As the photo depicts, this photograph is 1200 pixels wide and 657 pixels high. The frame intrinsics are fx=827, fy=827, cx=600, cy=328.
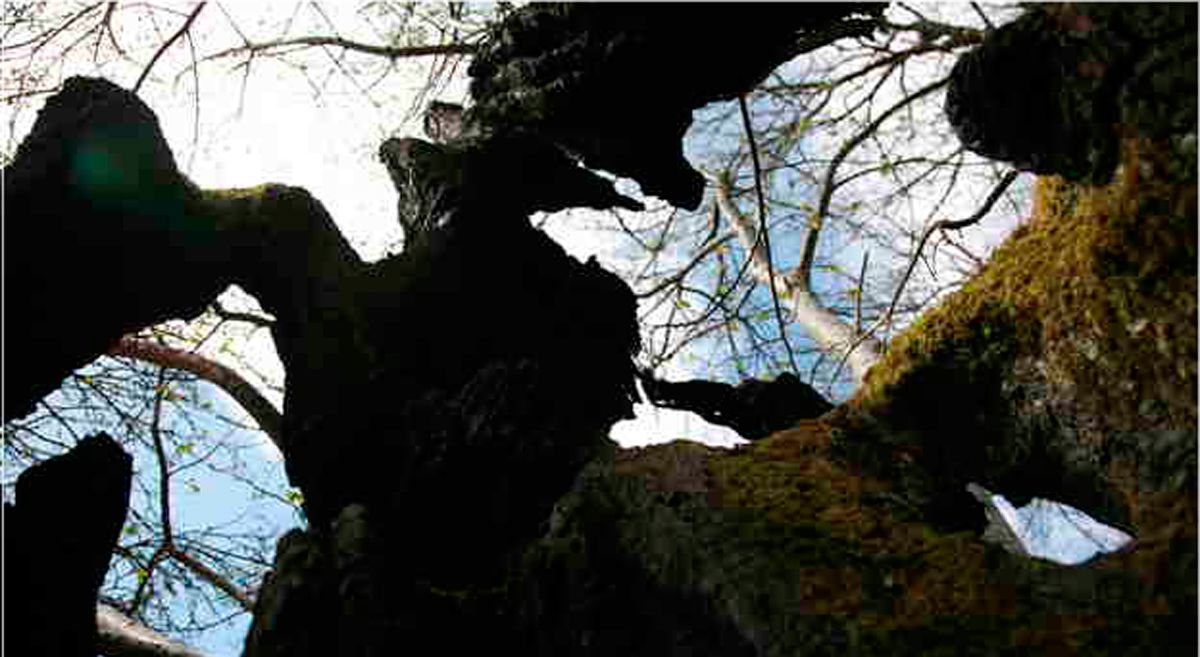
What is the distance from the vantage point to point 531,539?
2719 millimetres

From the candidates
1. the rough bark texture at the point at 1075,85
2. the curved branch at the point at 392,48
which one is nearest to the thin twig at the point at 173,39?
the curved branch at the point at 392,48

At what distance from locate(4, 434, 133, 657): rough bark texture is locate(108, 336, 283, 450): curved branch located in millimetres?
2459

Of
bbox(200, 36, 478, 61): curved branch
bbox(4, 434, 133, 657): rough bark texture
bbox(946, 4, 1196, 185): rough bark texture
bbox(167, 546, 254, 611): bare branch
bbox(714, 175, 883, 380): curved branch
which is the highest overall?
bbox(200, 36, 478, 61): curved branch

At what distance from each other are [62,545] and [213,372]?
346 centimetres

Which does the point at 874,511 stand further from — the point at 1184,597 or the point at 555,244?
the point at 555,244

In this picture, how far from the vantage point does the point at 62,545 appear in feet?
7.76

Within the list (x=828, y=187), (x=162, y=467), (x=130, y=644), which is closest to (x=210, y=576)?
(x=162, y=467)

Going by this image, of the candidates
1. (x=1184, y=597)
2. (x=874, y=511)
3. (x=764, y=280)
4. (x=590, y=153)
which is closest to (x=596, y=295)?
(x=590, y=153)

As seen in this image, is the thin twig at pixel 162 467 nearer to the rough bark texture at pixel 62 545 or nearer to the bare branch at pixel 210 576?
the bare branch at pixel 210 576

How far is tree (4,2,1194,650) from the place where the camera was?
2693 mm

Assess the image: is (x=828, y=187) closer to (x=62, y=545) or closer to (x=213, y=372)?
(x=213, y=372)

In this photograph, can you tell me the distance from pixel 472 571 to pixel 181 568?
14.7ft

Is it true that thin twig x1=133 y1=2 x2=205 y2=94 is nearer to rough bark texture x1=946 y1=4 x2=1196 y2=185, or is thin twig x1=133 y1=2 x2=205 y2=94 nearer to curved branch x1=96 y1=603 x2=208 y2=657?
curved branch x1=96 y1=603 x2=208 y2=657

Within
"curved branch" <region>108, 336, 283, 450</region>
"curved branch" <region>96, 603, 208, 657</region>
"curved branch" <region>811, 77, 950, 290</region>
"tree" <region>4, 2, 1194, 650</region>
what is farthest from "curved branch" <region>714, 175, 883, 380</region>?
"curved branch" <region>96, 603, 208, 657</region>
